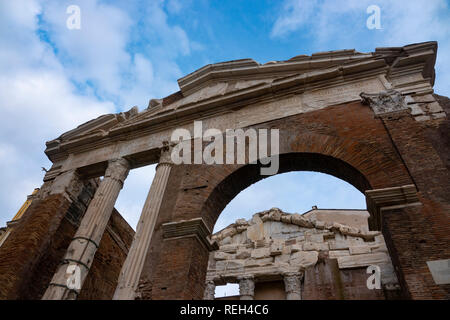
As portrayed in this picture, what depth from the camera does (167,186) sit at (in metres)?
7.61

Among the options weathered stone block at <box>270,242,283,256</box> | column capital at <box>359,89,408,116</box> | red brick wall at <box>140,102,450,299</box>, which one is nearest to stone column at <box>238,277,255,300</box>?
weathered stone block at <box>270,242,283,256</box>

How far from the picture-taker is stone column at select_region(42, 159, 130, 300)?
6453mm

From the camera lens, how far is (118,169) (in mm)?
8594

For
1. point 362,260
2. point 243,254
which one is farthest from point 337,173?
point 243,254

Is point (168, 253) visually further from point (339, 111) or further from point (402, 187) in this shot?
point (339, 111)

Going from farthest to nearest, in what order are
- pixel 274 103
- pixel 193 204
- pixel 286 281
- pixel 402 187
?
1. pixel 286 281
2. pixel 274 103
3. pixel 193 204
4. pixel 402 187

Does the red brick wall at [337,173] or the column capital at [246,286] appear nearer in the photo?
the red brick wall at [337,173]

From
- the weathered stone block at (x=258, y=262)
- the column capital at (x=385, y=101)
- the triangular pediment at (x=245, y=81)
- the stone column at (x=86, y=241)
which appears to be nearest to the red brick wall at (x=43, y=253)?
the stone column at (x=86, y=241)

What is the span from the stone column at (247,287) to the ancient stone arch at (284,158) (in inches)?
256

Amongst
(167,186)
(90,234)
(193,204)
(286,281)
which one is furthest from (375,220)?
(286,281)

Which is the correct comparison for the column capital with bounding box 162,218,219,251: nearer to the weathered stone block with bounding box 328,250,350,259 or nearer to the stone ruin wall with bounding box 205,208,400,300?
the stone ruin wall with bounding box 205,208,400,300

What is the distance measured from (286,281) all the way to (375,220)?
306 inches

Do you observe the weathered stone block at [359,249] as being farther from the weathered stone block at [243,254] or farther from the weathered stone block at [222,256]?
the weathered stone block at [222,256]

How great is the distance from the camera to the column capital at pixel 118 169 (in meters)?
8.44
